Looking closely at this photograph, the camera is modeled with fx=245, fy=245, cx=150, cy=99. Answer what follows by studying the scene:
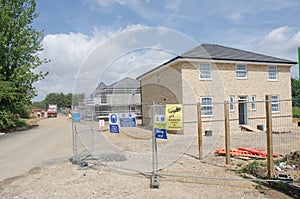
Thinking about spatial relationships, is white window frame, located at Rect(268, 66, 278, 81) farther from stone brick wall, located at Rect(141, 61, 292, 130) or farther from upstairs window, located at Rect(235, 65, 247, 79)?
upstairs window, located at Rect(235, 65, 247, 79)

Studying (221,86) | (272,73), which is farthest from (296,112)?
(221,86)

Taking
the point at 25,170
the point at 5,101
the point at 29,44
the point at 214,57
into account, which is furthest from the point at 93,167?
the point at 29,44

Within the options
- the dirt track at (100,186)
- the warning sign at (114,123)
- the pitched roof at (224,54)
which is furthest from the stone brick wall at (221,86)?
the dirt track at (100,186)

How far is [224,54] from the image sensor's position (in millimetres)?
19422

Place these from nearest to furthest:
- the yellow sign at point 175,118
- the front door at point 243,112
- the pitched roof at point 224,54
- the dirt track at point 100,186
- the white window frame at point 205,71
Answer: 1. the dirt track at point 100,186
2. the yellow sign at point 175,118
3. the pitched roof at point 224,54
4. the white window frame at point 205,71
5. the front door at point 243,112

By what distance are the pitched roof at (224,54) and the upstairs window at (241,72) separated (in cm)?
66

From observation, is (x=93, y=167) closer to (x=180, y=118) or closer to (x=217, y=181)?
(x=180, y=118)

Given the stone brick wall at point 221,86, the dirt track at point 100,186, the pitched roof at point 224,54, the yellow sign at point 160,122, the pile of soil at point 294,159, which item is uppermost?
the pitched roof at point 224,54

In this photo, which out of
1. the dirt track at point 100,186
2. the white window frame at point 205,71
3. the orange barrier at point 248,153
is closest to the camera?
the dirt track at point 100,186

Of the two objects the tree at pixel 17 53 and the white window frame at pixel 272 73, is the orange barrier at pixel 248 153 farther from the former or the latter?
the tree at pixel 17 53

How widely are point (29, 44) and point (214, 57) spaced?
19.4m

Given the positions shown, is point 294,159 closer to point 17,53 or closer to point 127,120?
point 127,120

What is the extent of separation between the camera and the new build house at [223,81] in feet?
57.2

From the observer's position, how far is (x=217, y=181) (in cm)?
615
